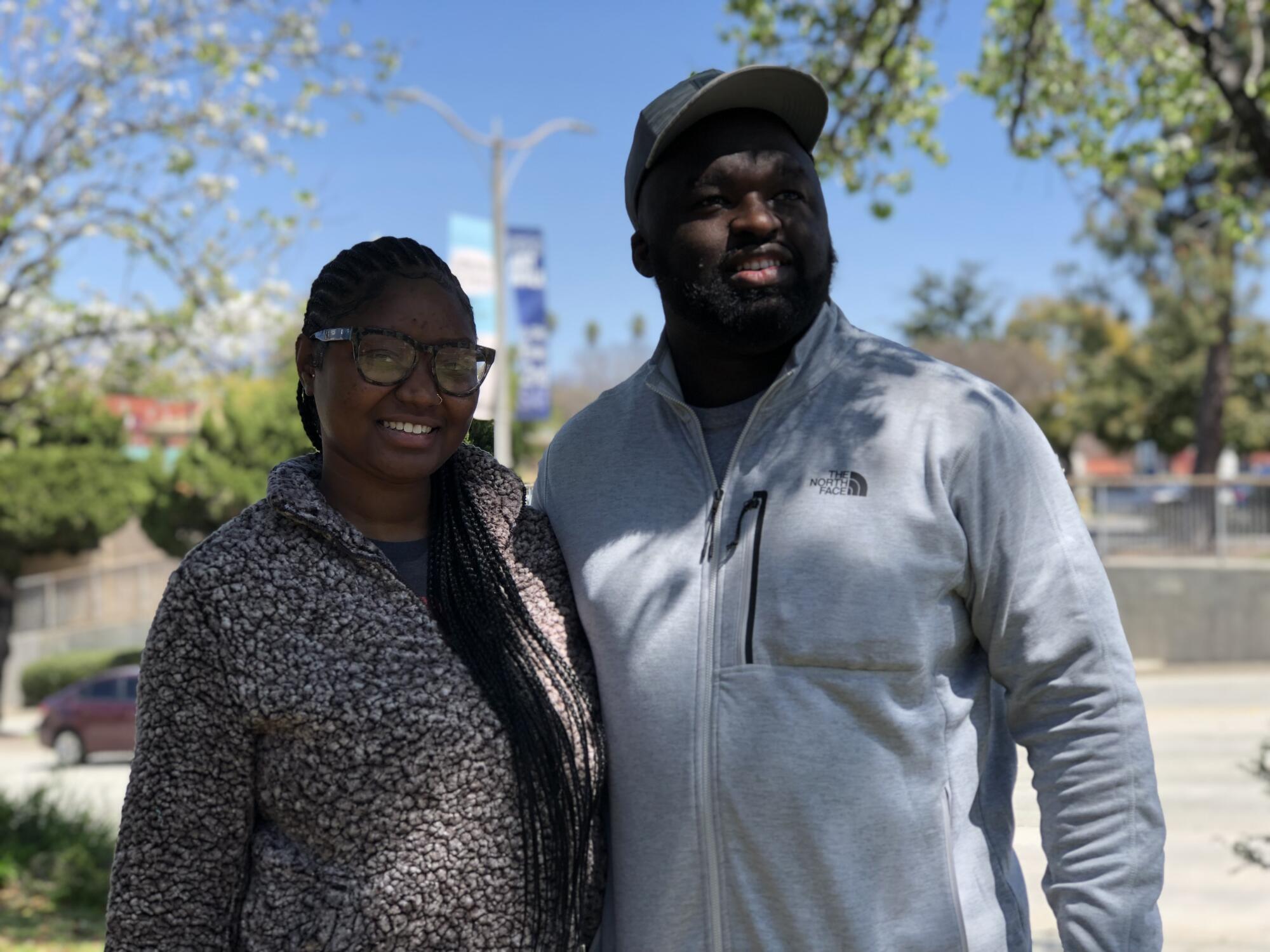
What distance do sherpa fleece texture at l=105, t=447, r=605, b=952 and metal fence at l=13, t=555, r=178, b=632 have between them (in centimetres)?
2846

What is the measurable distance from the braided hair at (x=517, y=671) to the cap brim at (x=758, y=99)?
511 millimetres

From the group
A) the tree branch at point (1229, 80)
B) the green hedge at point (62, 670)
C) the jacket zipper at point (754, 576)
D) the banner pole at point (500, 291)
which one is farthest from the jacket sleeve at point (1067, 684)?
the green hedge at point (62, 670)

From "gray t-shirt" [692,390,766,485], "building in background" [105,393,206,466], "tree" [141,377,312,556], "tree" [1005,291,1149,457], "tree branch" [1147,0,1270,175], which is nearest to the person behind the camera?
"gray t-shirt" [692,390,766,485]

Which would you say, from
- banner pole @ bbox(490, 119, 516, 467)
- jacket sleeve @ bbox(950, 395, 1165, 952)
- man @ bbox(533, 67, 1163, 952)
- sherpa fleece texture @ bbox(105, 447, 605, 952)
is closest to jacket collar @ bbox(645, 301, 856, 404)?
man @ bbox(533, 67, 1163, 952)

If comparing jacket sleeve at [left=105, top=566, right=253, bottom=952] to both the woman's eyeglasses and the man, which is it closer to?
the woman's eyeglasses

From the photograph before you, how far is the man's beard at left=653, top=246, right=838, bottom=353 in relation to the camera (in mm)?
2381

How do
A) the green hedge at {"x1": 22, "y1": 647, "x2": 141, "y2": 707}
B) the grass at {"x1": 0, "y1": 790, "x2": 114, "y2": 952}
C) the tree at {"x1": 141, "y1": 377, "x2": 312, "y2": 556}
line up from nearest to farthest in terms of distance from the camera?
the grass at {"x1": 0, "y1": 790, "x2": 114, "y2": 952} < the green hedge at {"x1": 22, "y1": 647, "x2": 141, "y2": 707} < the tree at {"x1": 141, "y1": 377, "x2": 312, "y2": 556}

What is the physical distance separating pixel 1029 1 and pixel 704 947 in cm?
559

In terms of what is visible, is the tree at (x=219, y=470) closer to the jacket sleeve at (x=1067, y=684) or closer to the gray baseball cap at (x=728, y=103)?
the gray baseball cap at (x=728, y=103)

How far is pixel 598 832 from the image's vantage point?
8.05 feet

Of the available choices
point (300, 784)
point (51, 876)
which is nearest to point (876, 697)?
point (300, 784)

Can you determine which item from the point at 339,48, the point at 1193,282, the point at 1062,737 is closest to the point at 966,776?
the point at 1062,737

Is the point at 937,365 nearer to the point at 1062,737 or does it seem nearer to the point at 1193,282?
the point at 1062,737

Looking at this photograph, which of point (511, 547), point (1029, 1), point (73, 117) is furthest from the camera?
point (73, 117)
